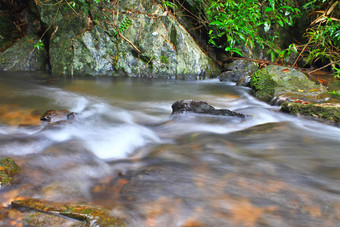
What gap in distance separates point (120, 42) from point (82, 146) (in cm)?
477

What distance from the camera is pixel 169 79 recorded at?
274 inches

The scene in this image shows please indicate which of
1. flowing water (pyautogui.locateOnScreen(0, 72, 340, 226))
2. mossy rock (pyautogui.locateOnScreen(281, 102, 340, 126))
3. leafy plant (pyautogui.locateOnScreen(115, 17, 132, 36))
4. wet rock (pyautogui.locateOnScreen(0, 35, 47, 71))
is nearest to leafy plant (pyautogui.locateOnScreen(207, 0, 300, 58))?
leafy plant (pyautogui.locateOnScreen(115, 17, 132, 36))

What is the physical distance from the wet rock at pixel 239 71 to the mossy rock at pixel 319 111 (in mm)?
2748

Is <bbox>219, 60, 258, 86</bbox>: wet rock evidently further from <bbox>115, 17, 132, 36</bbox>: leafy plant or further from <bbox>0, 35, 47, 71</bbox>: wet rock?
<bbox>0, 35, 47, 71</bbox>: wet rock

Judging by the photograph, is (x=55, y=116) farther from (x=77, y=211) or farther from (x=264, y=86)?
(x=264, y=86)

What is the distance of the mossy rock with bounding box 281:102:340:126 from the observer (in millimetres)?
3439

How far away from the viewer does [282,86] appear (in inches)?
196

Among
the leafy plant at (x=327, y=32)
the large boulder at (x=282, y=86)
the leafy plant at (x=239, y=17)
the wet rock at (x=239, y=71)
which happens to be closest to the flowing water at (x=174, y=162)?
the large boulder at (x=282, y=86)

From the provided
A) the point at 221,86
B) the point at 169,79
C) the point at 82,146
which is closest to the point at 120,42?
the point at 169,79

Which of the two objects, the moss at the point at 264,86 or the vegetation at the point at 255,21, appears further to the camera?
the vegetation at the point at 255,21

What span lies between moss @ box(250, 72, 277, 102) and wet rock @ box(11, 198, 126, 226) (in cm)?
417

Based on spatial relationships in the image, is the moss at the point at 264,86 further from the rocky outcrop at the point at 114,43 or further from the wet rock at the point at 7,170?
the wet rock at the point at 7,170

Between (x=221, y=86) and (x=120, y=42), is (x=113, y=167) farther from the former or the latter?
(x=120, y=42)

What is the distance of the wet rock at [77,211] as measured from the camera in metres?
1.33
